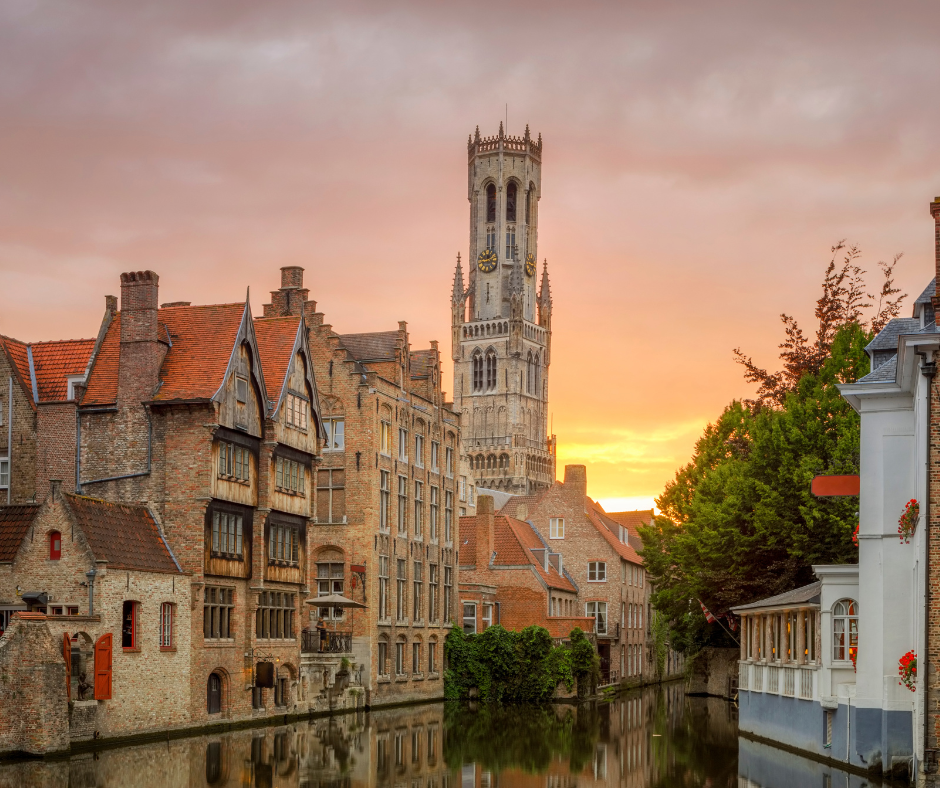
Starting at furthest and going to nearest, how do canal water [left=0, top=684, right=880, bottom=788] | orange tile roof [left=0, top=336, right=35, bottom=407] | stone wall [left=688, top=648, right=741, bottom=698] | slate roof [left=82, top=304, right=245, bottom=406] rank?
stone wall [left=688, top=648, right=741, bottom=698] → orange tile roof [left=0, top=336, right=35, bottom=407] → slate roof [left=82, top=304, right=245, bottom=406] → canal water [left=0, top=684, right=880, bottom=788]

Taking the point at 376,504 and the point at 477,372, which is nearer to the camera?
the point at 376,504

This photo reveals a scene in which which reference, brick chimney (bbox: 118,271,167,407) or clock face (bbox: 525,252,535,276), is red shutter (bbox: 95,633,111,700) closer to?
brick chimney (bbox: 118,271,167,407)

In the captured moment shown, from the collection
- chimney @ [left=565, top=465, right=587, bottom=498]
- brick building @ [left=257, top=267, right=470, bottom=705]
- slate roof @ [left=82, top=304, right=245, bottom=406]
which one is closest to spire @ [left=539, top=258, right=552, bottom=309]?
chimney @ [left=565, top=465, right=587, bottom=498]

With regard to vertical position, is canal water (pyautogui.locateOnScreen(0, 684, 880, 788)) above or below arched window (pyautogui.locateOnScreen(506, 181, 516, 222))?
below

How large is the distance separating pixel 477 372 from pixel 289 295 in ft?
400

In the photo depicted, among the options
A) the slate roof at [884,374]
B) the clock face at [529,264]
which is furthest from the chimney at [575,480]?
the clock face at [529,264]

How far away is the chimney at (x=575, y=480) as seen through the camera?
7788 centimetres

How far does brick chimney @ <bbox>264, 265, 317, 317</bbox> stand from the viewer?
53.3 meters

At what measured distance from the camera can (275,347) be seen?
44.9 metres

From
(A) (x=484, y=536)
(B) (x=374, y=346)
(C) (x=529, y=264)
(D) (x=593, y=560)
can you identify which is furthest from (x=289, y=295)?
(C) (x=529, y=264)

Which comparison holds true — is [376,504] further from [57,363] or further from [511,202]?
[511,202]

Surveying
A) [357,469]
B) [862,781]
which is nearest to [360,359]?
[357,469]

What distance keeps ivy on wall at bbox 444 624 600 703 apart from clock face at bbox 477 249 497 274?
118 metres

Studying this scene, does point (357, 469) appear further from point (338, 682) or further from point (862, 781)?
point (862, 781)
